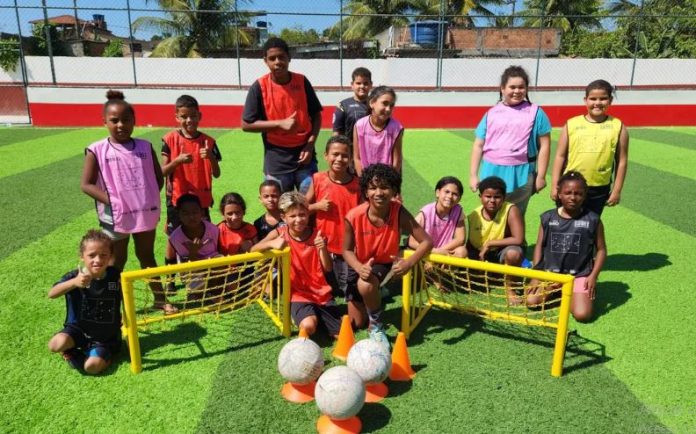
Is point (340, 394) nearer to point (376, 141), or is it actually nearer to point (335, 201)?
point (335, 201)

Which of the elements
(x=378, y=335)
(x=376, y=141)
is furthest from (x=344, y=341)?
(x=376, y=141)

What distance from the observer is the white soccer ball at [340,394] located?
2793 mm

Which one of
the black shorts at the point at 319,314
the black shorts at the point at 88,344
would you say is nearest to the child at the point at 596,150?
the black shorts at the point at 319,314

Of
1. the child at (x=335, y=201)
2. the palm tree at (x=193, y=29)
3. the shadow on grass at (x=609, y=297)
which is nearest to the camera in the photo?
the child at (x=335, y=201)

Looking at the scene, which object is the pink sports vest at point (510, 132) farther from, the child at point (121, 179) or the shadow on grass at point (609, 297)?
the child at point (121, 179)

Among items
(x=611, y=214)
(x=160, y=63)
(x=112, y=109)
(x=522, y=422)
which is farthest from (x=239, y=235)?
(x=160, y=63)

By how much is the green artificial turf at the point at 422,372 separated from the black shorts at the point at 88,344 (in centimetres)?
13

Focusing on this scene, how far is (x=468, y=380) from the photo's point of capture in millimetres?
3406


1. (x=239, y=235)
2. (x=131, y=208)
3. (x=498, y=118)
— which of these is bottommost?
(x=239, y=235)

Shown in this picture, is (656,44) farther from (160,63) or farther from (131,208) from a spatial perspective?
(131,208)

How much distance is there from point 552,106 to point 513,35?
897 centimetres

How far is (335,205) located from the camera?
4.22 meters

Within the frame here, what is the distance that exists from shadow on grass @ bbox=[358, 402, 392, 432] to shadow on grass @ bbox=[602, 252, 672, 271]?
11.9 feet

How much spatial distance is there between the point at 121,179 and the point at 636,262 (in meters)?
5.43
